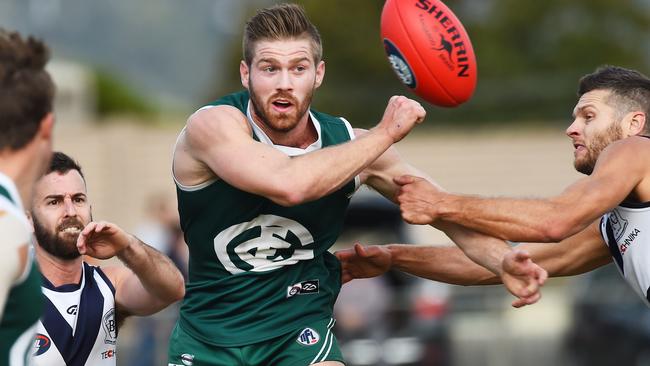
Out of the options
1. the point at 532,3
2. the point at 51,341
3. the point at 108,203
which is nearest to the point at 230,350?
the point at 51,341

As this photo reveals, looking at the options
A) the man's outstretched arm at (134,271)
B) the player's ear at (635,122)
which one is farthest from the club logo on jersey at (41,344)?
the player's ear at (635,122)

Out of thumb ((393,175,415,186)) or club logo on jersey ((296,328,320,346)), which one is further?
thumb ((393,175,415,186))

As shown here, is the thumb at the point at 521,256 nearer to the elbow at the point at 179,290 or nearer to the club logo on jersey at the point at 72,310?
the elbow at the point at 179,290

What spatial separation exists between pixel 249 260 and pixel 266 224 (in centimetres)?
20

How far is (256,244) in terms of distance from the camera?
6098 millimetres

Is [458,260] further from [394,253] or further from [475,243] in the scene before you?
[475,243]

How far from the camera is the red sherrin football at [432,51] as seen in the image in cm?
627

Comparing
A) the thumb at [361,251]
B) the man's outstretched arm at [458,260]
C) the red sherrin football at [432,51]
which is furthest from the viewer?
the man's outstretched arm at [458,260]

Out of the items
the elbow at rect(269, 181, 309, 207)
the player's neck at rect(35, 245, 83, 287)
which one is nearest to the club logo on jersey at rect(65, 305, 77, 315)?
the player's neck at rect(35, 245, 83, 287)

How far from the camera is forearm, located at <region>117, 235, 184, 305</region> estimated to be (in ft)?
19.8

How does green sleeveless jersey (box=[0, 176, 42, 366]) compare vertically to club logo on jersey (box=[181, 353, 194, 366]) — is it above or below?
above

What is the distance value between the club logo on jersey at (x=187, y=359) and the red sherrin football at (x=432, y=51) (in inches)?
71.5

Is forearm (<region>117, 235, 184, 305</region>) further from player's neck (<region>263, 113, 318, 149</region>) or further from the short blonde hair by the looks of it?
the short blonde hair

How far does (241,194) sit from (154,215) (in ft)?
32.3
